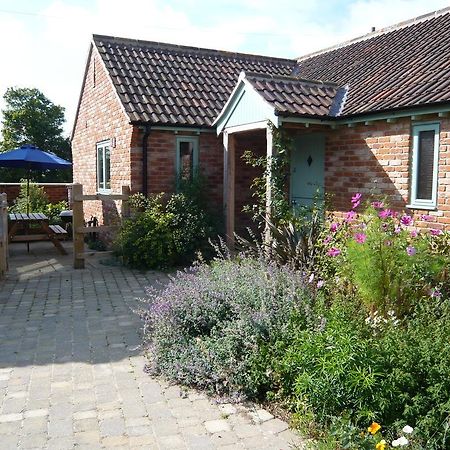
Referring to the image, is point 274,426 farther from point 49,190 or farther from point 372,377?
point 49,190

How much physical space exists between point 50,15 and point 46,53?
480cm

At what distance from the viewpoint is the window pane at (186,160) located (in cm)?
1139

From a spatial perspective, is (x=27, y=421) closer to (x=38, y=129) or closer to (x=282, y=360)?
(x=282, y=360)

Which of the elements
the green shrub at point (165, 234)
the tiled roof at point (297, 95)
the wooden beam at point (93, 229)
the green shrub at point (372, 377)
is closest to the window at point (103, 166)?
the wooden beam at point (93, 229)

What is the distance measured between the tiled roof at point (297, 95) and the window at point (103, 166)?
5201 mm

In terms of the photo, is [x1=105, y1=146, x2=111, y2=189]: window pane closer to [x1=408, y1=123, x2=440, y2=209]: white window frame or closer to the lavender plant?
[x1=408, y1=123, x2=440, y2=209]: white window frame

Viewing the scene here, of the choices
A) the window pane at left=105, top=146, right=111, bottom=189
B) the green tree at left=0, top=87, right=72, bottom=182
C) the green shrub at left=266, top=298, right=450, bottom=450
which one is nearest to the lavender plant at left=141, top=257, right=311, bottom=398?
the green shrub at left=266, top=298, right=450, bottom=450

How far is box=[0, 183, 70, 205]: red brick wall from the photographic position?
18250 mm

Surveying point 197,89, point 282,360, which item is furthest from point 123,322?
point 197,89

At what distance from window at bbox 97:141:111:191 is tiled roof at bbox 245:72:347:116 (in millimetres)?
5201

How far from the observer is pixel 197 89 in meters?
Result: 12.1

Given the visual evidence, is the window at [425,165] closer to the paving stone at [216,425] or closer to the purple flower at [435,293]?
the purple flower at [435,293]

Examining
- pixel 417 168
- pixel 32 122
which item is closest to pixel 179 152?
pixel 417 168

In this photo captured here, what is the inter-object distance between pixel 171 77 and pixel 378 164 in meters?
5.83
